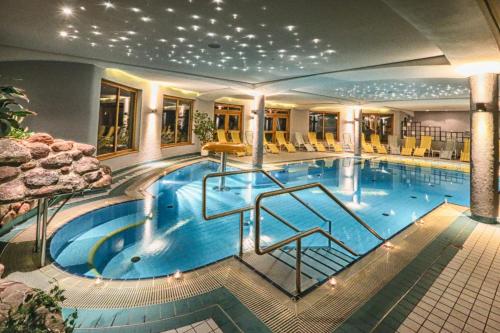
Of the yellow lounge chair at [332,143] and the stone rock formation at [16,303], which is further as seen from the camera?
the yellow lounge chair at [332,143]

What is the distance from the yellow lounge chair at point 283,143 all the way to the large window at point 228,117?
2.55 meters

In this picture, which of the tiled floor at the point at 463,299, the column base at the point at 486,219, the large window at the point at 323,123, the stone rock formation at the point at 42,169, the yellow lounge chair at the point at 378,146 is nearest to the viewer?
the tiled floor at the point at 463,299

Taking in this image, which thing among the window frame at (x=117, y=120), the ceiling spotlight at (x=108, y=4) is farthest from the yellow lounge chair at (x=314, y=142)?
the ceiling spotlight at (x=108, y=4)

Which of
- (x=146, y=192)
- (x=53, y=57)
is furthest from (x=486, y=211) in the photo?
(x=53, y=57)

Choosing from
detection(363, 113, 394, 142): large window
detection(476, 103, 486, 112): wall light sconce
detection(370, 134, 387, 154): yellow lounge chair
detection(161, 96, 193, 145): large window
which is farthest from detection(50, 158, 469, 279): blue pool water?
detection(363, 113, 394, 142): large window

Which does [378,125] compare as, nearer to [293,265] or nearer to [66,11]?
[293,265]

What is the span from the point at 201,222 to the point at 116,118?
5211mm

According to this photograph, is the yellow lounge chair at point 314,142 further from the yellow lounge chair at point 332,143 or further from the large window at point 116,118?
the large window at point 116,118

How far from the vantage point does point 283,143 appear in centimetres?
1582

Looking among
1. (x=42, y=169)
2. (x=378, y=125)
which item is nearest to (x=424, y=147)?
(x=378, y=125)

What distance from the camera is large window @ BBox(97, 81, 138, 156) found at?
7.46m

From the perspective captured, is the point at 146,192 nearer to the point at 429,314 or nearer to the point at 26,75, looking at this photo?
the point at 26,75

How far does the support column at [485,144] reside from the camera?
14.1ft

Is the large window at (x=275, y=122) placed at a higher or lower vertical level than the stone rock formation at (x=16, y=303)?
higher
